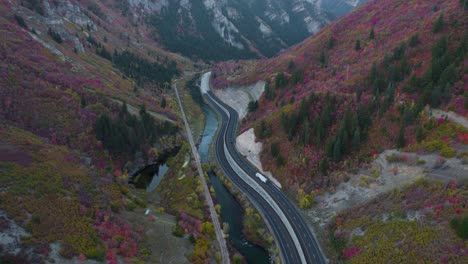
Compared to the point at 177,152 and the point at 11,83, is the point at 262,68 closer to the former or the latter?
the point at 177,152

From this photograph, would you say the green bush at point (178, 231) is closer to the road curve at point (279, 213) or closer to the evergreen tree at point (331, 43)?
the road curve at point (279, 213)

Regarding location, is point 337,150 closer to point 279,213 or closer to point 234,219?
point 279,213

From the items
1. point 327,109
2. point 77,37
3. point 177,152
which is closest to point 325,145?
point 327,109

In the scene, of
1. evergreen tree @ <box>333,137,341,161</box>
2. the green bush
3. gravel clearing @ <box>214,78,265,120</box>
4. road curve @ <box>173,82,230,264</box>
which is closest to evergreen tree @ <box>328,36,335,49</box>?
gravel clearing @ <box>214,78,265,120</box>

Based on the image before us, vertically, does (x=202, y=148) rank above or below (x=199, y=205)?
above

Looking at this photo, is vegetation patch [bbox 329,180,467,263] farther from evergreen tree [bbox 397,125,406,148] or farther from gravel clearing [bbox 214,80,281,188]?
gravel clearing [bbox 214,80,281,188]

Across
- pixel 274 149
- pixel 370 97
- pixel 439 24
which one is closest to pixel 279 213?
pixel 274 149
